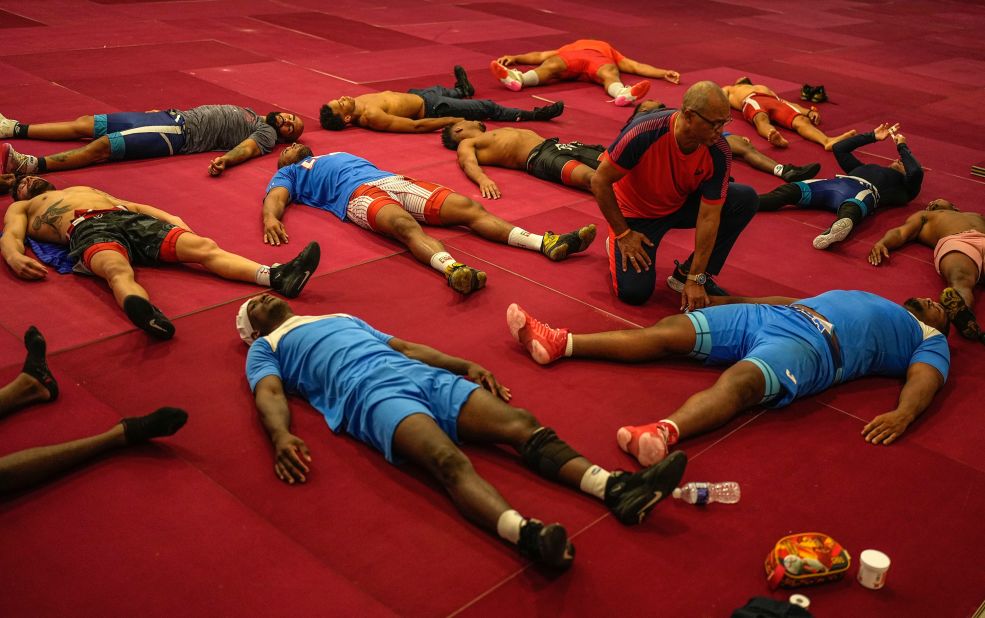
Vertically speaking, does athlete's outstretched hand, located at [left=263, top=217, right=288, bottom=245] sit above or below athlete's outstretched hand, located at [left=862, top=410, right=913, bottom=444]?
below

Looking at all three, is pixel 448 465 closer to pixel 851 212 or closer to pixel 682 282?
pixel 682 282

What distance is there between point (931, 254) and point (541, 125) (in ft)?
12.9

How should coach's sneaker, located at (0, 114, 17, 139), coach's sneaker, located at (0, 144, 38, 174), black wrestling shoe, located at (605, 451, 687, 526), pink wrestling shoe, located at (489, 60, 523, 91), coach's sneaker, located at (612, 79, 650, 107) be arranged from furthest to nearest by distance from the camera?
pink wrestling shoe, located at (489, 60, 523, 91) < coach's sneaker, located at (612, 79, 650, 107) < coach's sneaker, located at (0, 114, 17, 139) < coach's sneaker, located at (0, 144, 38, 174) < black wrestling shoe, located at (605, 451, 687, 526)

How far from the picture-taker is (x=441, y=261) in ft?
18.2

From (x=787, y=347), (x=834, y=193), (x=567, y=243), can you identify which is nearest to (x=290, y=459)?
(x=787, y=347)

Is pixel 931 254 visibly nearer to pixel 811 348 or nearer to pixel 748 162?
pixel 748 162

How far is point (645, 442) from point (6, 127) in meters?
A: 6.15

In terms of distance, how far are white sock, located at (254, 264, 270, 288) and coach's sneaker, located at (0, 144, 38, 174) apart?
266 cm

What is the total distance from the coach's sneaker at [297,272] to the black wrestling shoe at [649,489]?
244cm

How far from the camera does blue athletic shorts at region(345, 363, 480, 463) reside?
146 inches

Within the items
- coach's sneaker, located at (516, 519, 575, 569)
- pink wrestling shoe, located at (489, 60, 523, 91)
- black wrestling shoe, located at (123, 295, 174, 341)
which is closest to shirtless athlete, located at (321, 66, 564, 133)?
pink wrestling shoe, located at (489, 60, 523, 91)

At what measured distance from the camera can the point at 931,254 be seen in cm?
672

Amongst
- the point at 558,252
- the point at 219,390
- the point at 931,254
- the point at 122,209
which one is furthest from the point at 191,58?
the point at 931,254

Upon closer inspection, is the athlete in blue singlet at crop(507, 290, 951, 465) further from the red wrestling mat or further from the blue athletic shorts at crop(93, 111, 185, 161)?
the blue athletic shorts at crop(93, 111, 185, 161)
